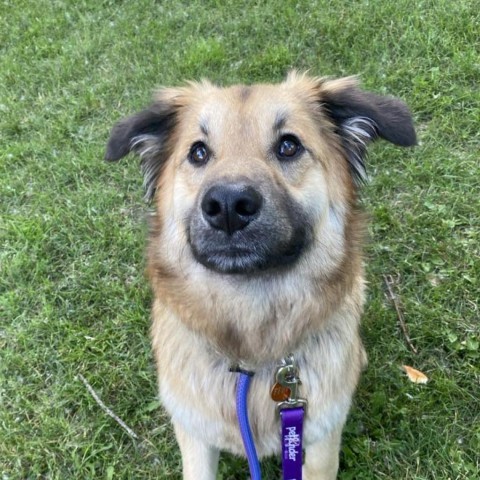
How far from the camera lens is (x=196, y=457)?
2527mm

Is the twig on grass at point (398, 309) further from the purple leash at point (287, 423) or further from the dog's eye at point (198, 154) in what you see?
the dog's eye at point (198, 154)

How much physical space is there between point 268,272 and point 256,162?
1.45 feet

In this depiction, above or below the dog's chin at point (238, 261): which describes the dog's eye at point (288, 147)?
above

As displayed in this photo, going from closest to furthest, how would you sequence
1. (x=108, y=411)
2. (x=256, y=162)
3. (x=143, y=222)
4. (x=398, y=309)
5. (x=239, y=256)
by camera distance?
1. (x=239, y=256)
2. (x=256, y=162)
3. (x=108, y=411)
4. (x=398, y=309)
5. (x=143, y=222)

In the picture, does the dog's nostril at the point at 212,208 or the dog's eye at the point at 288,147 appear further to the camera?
the dog's eye at the point at 288,147

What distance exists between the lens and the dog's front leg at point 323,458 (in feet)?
8.06

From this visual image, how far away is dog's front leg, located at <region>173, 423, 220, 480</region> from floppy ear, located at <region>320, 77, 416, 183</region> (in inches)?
55.3

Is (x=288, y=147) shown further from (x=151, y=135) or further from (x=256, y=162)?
(x=151, y=135)

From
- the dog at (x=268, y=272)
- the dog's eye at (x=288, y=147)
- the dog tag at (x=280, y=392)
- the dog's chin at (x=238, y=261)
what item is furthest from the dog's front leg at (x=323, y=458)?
the dog's eye at (x=288, y=147)

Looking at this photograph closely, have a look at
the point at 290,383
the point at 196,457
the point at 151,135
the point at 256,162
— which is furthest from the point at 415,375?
the point at 151,135

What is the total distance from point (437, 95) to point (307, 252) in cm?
256

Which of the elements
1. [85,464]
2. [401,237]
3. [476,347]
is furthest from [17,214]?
[476,347]

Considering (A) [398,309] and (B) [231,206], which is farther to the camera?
(A) [398,309]

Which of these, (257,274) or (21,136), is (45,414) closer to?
(257,274)
